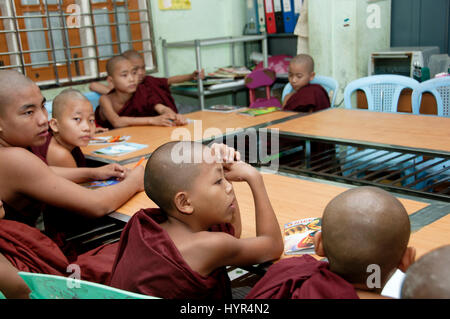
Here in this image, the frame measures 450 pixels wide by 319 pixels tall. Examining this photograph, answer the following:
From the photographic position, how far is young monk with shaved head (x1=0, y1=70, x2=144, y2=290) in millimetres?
1450

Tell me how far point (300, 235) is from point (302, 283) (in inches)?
15.3

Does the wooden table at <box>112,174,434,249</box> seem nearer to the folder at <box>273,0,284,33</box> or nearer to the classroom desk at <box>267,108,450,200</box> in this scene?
the classroom desk at <box>267,108,450,200</box>

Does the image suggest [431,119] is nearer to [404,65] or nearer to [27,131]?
[404,65]

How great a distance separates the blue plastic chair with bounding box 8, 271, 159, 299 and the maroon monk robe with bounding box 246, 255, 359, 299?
289 millimetres

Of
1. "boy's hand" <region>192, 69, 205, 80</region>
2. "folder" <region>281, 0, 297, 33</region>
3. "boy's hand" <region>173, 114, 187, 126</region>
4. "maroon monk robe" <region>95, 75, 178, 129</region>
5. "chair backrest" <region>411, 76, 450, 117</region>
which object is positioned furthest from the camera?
"folder" <region>281, 0, 297, 33</region>

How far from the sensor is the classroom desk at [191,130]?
2388 millimetres

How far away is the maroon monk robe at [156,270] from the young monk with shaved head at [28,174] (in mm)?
343

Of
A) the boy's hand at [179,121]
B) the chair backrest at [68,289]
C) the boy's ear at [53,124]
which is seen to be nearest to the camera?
the chair backrest at [68,289]

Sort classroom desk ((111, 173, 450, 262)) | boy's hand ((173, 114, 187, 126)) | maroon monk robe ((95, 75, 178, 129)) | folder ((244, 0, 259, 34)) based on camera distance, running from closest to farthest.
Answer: classroom desk ((111, 173, 450, 262)) → boy's hand ((173, 114, 187, 126)) → maroon monk robe ((95, 75, 178, 129)) → folder ((244, 0, 259, 34))

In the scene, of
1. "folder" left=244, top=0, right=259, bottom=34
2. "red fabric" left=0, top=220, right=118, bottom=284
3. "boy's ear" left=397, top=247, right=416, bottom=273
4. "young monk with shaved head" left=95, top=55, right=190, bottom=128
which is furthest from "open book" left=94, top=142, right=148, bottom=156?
"folder" left=244, top=0, right=259, bottom=34

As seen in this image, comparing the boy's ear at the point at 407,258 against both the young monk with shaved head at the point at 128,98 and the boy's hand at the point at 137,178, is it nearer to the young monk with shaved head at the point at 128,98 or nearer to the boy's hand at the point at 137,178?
the boy's hand at the point at 137,178

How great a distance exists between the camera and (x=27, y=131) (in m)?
1.52

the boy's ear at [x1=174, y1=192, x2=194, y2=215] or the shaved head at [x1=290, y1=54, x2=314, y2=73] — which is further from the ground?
the shaved head at [x1=290, y1=54, x2=314, y2=73]

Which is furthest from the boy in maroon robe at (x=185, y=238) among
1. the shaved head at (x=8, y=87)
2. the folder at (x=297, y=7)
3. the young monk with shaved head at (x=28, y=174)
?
the folder at (x=297, y=7)
